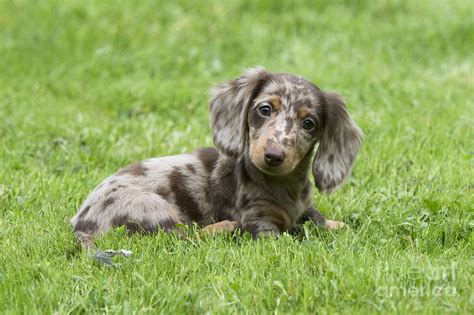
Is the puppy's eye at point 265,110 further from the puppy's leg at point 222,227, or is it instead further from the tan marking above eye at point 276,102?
the puppy's leg at point 222,227

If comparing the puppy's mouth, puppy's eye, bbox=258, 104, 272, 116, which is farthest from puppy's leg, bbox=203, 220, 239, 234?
puppy's eye, bbox=258, 104, 272, 116

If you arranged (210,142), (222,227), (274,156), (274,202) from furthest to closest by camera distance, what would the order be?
(210,142), (274,202), (222,227), (274,156)

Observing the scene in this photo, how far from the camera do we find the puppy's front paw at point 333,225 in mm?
4969

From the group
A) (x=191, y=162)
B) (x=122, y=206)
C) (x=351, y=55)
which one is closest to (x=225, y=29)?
(x=351, y=55)

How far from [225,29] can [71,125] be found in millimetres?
3413

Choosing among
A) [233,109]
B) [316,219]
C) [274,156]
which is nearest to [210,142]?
[233,109]

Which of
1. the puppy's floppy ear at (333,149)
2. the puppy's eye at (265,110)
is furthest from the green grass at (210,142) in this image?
the puppy's eye at (265,110)

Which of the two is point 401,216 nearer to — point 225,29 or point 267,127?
point 267,127

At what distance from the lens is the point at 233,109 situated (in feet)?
16.6

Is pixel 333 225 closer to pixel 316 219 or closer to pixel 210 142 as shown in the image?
pixel 316 219

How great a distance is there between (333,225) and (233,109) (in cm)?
96

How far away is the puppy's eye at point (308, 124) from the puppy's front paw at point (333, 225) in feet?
2.04

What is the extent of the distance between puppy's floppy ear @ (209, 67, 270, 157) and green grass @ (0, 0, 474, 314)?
24.2 inches

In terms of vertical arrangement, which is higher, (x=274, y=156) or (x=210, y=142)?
(x=274, y=156)
